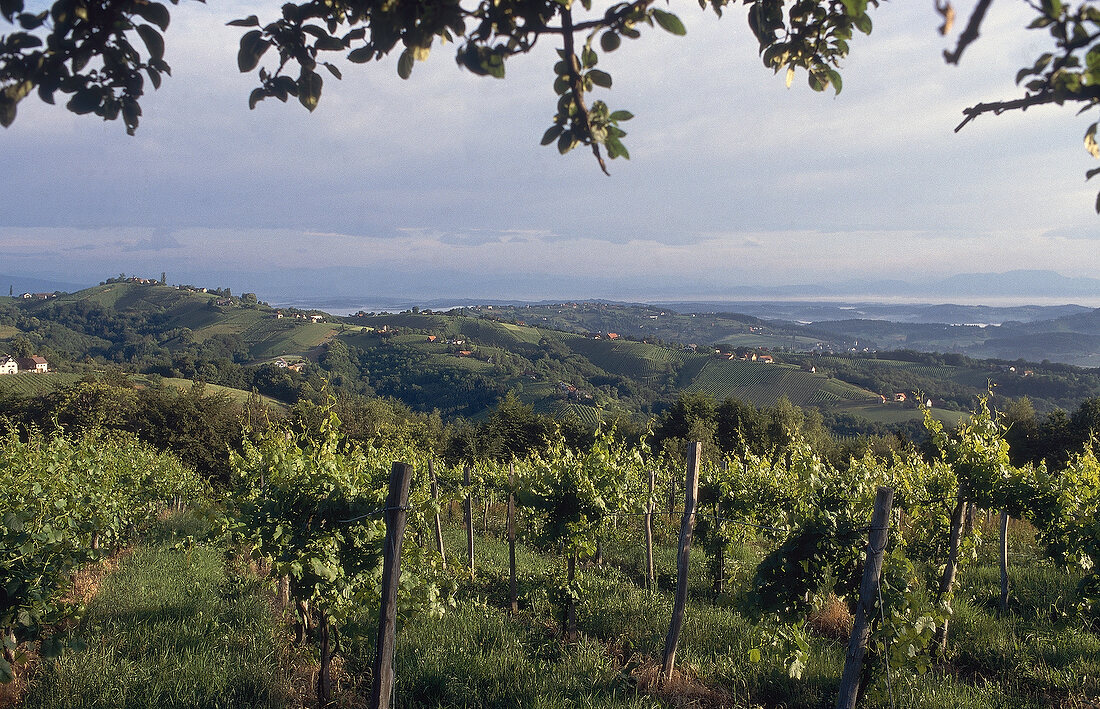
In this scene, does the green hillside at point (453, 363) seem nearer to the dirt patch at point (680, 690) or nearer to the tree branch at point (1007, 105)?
the dirt patch at point (680, 690)

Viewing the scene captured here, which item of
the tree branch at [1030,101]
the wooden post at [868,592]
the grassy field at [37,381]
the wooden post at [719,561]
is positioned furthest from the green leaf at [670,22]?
the grassy field at [37,381]

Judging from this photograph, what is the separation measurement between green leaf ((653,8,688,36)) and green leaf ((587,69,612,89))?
26 cm

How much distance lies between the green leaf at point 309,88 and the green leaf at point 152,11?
464mm

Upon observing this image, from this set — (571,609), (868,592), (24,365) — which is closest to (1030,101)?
(868,592)

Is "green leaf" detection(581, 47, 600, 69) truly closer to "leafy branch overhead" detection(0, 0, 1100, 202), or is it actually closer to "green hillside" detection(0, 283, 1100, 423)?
"leafy branch overhead" detection(0, 0, 1100, 202)

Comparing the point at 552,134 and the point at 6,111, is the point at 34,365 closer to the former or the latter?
the point at 6,111

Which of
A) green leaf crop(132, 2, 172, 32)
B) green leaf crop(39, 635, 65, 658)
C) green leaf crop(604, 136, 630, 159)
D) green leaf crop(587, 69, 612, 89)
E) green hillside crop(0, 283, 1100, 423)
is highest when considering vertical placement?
green leaf crop(587, 69, 612, 89)

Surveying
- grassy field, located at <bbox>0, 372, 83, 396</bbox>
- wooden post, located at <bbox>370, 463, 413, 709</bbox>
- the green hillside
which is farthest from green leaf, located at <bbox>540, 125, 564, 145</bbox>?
grassy field, located at <bbox>0, 372, 83, 396</bbox>

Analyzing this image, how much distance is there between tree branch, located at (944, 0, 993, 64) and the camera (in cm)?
93

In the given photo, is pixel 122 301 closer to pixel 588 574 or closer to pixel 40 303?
pixel 40 303

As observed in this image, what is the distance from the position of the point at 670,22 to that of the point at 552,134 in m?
0.51

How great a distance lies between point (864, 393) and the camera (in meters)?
74.1

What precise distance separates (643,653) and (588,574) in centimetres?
263

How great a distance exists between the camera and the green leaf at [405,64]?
1794 millimetres
